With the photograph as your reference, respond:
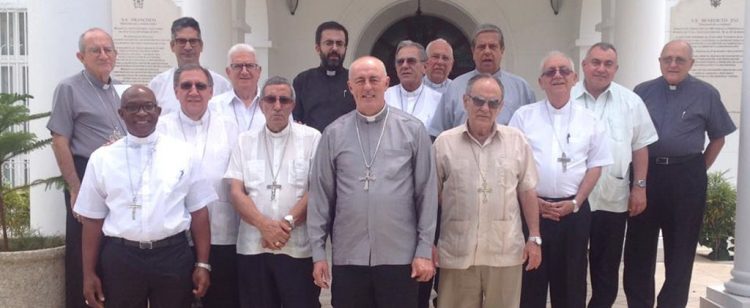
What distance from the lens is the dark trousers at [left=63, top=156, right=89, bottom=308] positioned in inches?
186

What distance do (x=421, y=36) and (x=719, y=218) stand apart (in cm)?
600

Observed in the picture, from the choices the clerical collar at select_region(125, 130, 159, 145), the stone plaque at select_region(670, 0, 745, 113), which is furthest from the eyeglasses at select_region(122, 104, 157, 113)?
the stone plaque at select_region(670, 0, 745, 113)

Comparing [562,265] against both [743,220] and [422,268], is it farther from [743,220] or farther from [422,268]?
[743,220]

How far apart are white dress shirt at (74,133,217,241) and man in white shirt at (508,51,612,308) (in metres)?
2.24

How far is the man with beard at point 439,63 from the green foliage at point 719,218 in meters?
5.36

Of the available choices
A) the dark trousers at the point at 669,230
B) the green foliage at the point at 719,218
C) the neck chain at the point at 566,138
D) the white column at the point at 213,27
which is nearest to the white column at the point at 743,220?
the dark trousers at the point at 669,230

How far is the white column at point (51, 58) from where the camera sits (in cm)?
521

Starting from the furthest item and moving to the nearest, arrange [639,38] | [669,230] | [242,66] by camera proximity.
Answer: [639,38] → [669,230] → [242,66]

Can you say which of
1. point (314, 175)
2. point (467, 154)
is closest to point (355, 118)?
point (314, 175)

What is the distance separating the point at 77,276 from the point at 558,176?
11.0 feet

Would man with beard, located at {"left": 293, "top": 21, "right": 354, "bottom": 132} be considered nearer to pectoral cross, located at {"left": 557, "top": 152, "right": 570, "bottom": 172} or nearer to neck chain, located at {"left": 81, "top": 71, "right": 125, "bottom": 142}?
neck chain, located at {"left": 81, "top": 71, "right": 125, "bottom": 142}

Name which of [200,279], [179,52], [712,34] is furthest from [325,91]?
[712,34]

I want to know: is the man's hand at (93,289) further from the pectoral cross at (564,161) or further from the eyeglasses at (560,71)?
the eyeglasses at (560,71)

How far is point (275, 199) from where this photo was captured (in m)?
4.12
